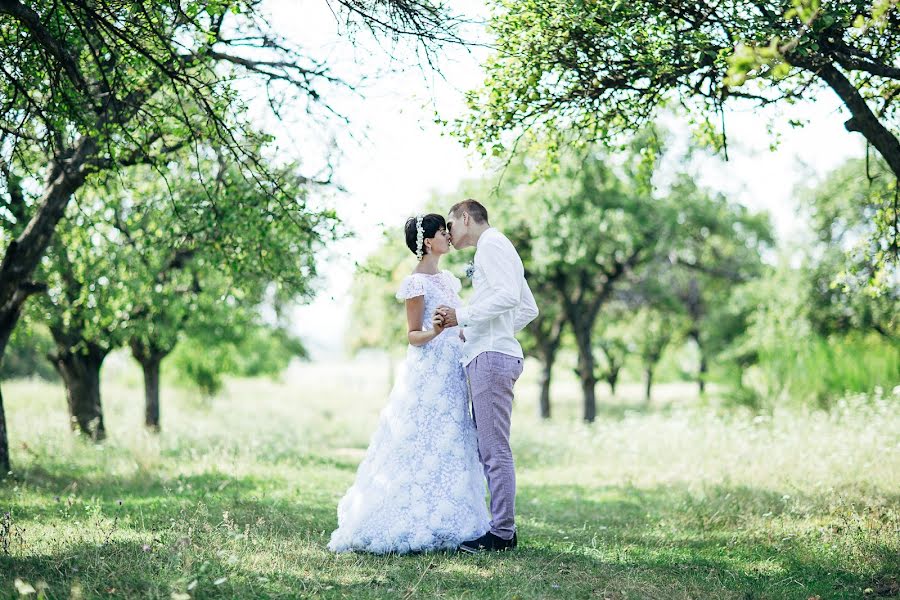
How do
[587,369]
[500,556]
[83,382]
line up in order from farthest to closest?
1. [587,369]
2. [83,382]
3. [500,556]

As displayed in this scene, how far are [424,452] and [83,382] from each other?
10.8 m

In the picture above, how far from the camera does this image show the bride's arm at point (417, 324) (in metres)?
5.96

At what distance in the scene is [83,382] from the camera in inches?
561

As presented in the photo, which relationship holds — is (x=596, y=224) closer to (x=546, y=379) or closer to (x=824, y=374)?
(x=824, y=374)

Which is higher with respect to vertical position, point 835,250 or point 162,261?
point 835,250

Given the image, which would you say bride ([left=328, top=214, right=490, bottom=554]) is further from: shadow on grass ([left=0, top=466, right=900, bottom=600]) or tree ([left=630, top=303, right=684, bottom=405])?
tree ([left=630, top=303, right=684, bottom=405])

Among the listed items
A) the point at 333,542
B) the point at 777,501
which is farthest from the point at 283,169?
the point at 777,501

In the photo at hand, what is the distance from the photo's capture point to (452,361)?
20.2ft

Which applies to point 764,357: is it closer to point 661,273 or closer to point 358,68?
point 661,273

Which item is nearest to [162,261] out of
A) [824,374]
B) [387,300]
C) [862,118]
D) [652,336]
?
[862,118]

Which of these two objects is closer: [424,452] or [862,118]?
[424,452]

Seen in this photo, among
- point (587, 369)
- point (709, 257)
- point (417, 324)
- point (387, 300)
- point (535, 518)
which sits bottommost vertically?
point (535, 518)

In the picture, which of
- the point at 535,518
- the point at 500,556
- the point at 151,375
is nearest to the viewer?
the point at 500,556

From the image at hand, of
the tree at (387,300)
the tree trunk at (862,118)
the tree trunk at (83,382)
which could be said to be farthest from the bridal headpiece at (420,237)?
the tree at (387,300)
